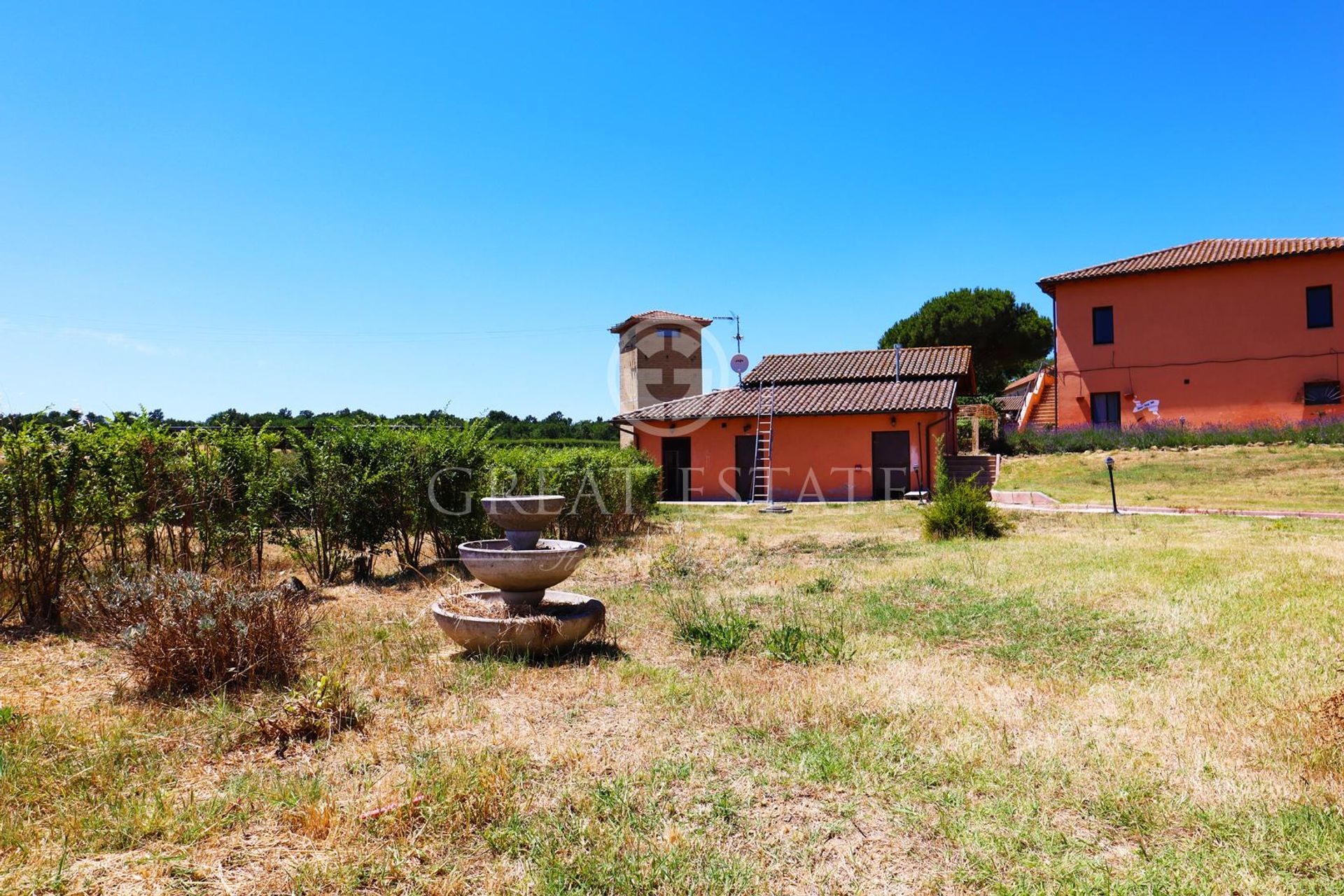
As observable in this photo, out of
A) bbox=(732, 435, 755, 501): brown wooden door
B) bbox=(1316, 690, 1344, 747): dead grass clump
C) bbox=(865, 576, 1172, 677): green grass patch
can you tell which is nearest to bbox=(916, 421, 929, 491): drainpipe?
bbox=(732, 435, 755, 501): brown wooden door

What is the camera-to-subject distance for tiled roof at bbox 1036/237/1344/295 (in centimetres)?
2439

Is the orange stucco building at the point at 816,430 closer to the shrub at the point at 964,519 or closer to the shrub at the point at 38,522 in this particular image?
the shrub at the point at 964,519

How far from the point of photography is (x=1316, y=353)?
24281 mm

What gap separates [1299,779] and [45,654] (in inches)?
320

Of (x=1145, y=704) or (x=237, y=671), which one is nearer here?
(x=1145, y=704)

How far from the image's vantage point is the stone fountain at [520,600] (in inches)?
231

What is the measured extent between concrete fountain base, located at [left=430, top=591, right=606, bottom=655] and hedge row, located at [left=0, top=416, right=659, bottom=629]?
2.73 m

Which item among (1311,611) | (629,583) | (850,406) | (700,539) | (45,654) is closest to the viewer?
(45,654)

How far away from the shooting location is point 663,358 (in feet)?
130

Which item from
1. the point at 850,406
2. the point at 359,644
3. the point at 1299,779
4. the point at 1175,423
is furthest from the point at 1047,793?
the point at 1175,423

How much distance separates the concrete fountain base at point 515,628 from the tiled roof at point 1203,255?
27255 mm

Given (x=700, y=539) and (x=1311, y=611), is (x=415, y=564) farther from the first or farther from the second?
(x=1311, y=611)

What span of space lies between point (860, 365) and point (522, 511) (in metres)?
22.6

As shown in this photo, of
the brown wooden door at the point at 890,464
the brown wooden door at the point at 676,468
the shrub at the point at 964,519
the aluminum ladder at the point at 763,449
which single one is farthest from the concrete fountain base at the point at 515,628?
the brown wooden door at the point at 676,468
